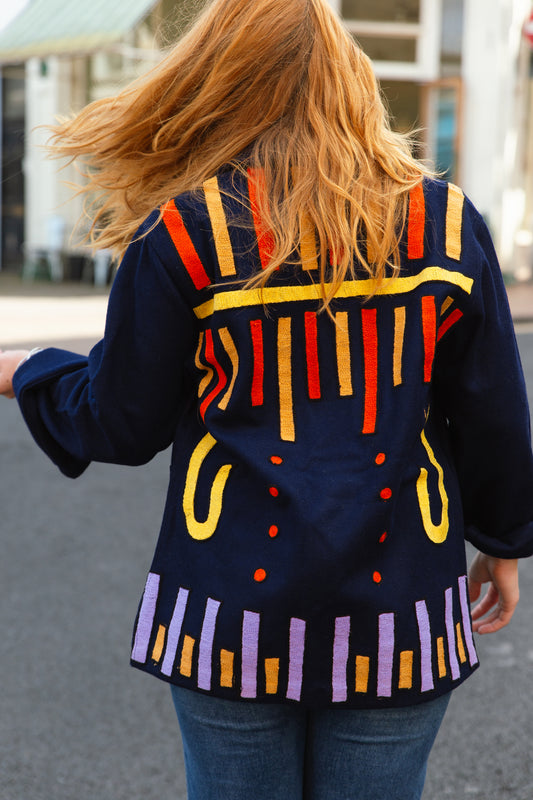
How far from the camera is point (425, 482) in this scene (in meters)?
1.28

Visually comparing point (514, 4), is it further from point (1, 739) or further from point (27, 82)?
point (1, 739)

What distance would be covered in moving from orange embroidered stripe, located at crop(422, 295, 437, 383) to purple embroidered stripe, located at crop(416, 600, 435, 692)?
30 cm

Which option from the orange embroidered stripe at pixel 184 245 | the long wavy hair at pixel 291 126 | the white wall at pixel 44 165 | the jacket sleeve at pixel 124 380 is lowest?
the jacket sleeve at pixel 124 380

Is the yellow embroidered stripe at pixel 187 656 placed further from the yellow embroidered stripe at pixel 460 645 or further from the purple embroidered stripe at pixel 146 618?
the yellow embroidered stripe at pixel 460 645

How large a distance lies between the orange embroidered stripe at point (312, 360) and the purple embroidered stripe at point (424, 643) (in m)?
0.32

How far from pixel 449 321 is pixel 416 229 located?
0.13 metres

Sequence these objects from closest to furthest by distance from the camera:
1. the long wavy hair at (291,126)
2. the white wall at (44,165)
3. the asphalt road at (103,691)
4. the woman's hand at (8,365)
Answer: the long wavy hair at (291,126) → the woman's hand at (8,365) → the asphalt road at (103,691) → the white wall at (44,165)

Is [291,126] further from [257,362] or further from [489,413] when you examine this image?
[489,413]

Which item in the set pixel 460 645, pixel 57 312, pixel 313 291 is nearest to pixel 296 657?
pixel 460 645

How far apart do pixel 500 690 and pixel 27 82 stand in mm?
16644

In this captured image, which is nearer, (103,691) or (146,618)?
(146,618)

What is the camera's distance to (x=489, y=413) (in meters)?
1.34

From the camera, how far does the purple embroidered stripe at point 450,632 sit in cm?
130

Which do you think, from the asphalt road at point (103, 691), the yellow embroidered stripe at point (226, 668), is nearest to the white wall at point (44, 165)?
the asphalt road at point (103, 691)
